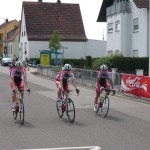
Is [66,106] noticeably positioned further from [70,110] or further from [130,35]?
[130,35]

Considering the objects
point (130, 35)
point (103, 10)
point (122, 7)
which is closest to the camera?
point (122, 7)

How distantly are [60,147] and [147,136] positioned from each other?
8.00ft

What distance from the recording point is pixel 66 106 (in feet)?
42.3

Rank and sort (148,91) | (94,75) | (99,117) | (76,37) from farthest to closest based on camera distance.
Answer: (76,37)
(94,75)
(148,91)
(99,117)

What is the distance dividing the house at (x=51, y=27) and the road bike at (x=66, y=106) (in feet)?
171

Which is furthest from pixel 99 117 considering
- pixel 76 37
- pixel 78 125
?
pixel 76 37

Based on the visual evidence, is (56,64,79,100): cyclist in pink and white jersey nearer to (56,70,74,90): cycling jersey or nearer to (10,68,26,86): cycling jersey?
(56,70,74,90): cycling jersey

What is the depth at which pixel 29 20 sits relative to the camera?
67.2 metres

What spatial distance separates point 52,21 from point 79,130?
2268 inches

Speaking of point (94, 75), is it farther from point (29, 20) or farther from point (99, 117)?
point (29, 20)

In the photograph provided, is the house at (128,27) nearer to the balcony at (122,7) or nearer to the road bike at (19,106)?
the balcony at (122,7)

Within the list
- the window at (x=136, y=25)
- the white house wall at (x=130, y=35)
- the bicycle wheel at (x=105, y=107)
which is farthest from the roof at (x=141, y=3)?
the bicycle wheel at (x=105, y=107)

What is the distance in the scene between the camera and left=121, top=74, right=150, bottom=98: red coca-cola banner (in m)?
19.2

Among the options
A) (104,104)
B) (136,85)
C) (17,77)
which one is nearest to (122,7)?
(136,85)
